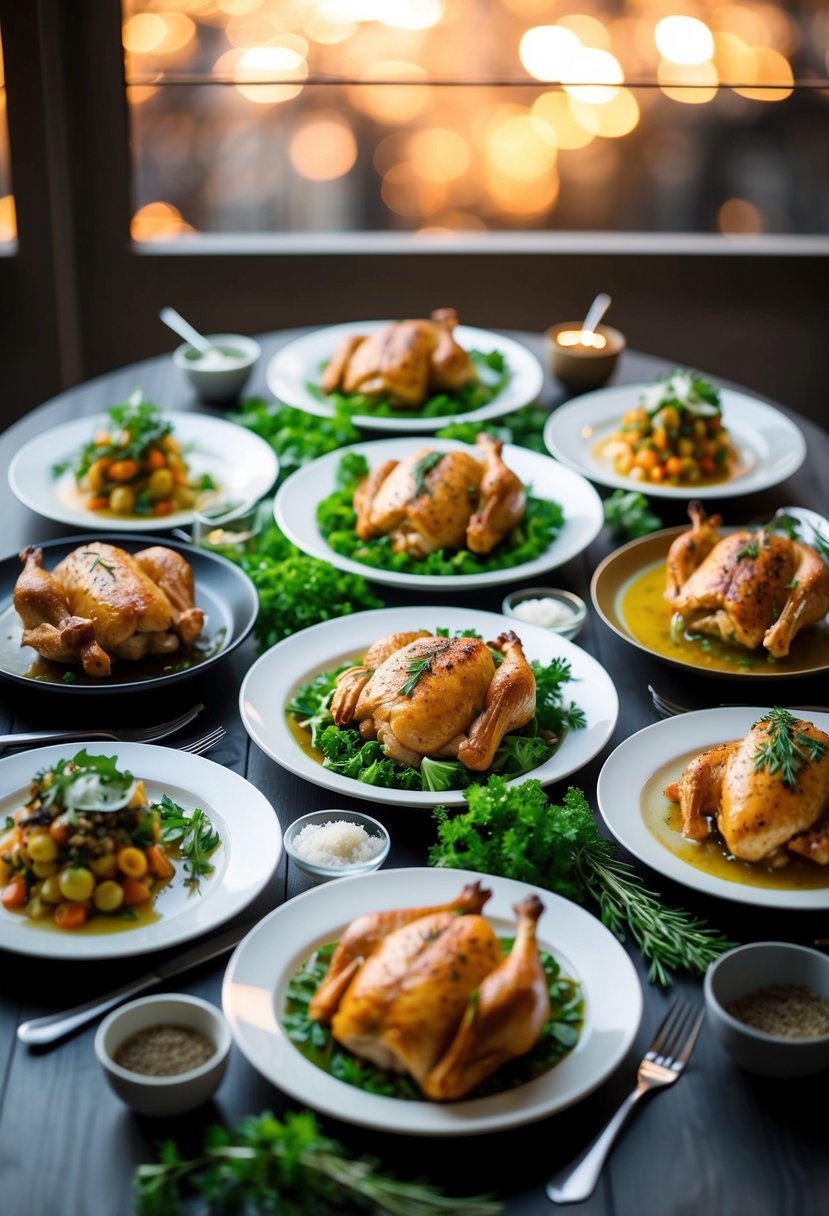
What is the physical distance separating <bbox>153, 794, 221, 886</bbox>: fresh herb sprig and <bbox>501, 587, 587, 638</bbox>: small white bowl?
1098 mm

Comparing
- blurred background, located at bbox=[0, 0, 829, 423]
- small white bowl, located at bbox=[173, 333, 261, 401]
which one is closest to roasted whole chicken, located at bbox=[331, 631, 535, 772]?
small white bowl, located at bbox=[173, 333, 261, 401]

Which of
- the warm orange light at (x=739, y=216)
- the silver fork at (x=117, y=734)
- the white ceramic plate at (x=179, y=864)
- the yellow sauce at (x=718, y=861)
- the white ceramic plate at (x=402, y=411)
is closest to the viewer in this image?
the white ceramic plate at (x=179, y=864)

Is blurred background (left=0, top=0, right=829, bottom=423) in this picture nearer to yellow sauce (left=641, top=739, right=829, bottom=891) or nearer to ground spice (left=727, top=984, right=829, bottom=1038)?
yellow sauce (left=641, top=739, right=829, bottom=891)

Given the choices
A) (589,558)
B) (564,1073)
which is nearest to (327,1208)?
(564,1073)

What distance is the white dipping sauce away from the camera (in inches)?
123

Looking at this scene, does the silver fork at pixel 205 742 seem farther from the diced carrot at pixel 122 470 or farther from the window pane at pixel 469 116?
the window pane at pixel 469 116

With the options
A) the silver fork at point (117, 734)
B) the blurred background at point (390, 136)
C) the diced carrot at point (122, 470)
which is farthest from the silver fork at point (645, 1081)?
the blurred background at point (390, 136)

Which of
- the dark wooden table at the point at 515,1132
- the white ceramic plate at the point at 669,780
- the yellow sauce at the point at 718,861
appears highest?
the white ceramic plate at the point at 669,780

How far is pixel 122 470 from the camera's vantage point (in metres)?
3.70

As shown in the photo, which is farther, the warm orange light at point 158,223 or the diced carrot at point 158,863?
the warm orange light at point 158,223

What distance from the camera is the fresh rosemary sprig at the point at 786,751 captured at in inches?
89.8

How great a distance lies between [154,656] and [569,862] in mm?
1248

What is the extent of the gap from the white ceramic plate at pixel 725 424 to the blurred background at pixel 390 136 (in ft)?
7.08

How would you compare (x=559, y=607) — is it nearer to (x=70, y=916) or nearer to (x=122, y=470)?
(x=122, y=470)
